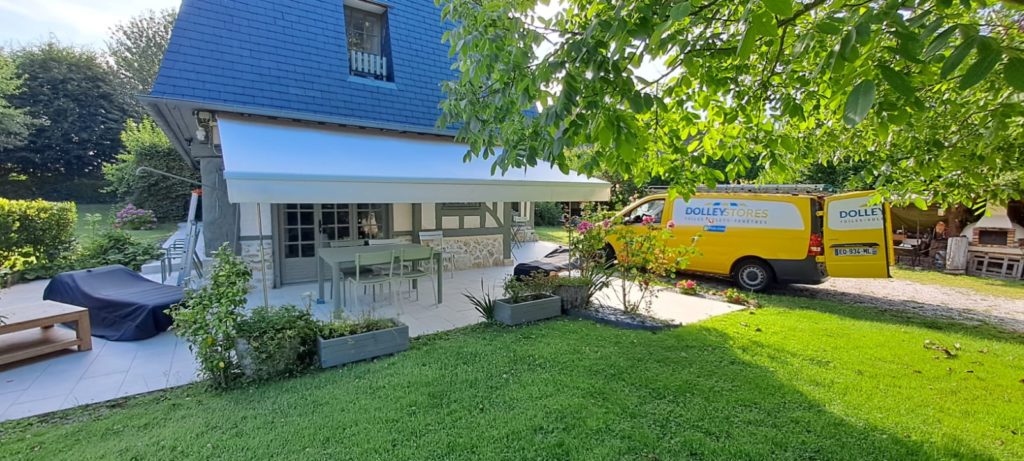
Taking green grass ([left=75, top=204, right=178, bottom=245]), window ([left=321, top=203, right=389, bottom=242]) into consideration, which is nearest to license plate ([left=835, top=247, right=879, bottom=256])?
window ([left=321, top=203, right=389, bottom=242])

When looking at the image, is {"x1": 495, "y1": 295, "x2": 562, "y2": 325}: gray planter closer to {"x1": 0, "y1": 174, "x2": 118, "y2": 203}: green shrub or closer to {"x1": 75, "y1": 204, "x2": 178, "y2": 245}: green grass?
{"x1": 75, "y1": 204, "x2": 178, "y2": 245}: green grass

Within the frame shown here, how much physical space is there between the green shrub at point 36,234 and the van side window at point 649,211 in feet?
47.3

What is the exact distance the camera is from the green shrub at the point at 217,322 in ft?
15.1

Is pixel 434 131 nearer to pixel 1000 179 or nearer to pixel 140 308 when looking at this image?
pixel 140 308

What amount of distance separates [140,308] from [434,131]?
23.1ft

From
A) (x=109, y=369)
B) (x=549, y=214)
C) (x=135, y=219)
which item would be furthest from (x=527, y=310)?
(x=135, y=219)

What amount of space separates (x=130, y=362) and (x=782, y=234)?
12339 millimetres

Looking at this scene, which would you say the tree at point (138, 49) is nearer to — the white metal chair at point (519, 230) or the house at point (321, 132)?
the house at point (321, 132)

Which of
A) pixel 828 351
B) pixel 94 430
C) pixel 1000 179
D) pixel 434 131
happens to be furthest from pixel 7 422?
pixel 1000 179

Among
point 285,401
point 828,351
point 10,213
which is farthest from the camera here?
point 10,213

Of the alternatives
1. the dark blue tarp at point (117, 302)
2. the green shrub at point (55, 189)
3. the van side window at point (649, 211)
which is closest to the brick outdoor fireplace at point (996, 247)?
the van side window at point (649, 211)

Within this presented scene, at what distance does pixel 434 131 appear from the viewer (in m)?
10.9

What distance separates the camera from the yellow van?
8789mm

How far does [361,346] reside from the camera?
543 cm
